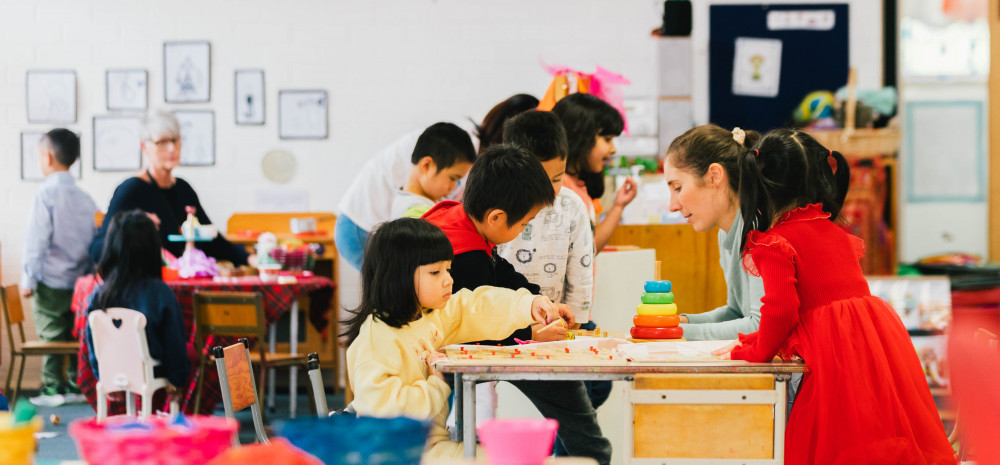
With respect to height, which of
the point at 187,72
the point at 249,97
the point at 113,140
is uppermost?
the point at 187,72

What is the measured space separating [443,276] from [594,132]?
4.58 ft

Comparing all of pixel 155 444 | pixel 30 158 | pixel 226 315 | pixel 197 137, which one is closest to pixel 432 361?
pixel 155 444

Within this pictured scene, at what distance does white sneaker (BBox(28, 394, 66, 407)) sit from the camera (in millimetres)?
5750

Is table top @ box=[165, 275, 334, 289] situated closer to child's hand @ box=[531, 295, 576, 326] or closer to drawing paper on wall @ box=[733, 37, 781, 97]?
drawing paper on wall @ box=[733, 37, 781, 97]

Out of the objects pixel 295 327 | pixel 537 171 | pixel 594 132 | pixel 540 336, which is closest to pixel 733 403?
pixel 540 336

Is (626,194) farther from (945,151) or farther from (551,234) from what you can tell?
(945,151)

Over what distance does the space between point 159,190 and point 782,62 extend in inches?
156

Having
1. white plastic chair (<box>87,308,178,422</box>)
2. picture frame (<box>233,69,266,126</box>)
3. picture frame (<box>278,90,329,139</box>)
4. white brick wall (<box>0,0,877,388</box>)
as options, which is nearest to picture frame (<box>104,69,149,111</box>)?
white brick wall (<box>0,0,877,388</box>)

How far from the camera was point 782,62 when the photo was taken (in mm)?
6402

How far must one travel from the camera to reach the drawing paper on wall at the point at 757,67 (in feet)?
21.0

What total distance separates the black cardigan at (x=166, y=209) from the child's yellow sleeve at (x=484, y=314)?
331 cm

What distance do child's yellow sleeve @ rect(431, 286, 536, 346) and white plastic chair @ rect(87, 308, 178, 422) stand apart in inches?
88.5

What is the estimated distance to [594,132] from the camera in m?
3.37

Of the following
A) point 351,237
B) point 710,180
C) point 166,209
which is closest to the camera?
point 710,180
